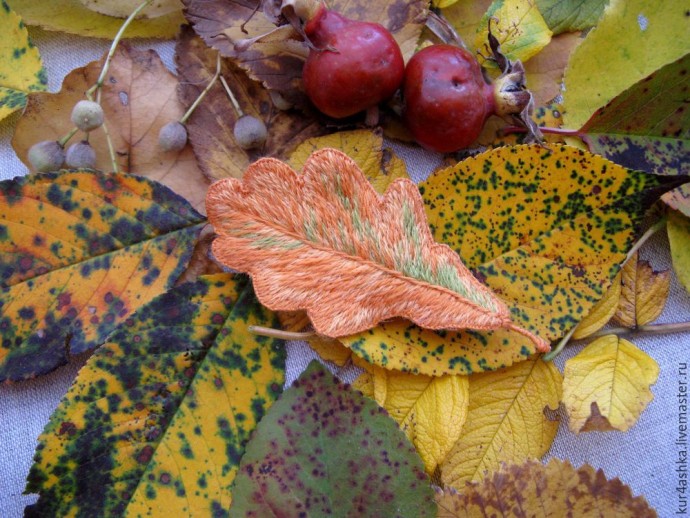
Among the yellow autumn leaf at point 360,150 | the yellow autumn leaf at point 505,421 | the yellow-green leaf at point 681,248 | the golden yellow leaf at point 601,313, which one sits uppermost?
the yellow autumn leaf at point 360,150

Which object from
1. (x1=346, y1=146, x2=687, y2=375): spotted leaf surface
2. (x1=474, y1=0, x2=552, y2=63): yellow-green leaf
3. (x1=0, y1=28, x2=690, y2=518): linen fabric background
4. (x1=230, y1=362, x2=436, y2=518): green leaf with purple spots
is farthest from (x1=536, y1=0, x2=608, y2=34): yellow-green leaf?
(x1=230, y1=362, x2=436, y2=518): green leaf with purple spots

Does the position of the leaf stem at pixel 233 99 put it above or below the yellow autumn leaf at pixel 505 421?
above

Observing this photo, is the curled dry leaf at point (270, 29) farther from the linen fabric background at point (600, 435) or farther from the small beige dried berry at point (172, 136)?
the linen fabric background at point (600, 435)

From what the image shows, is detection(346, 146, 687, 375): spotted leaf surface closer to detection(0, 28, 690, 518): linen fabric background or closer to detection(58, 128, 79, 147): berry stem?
detection(0, 28, 690, 518): linen fabric background

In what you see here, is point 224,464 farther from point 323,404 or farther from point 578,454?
point 578,454

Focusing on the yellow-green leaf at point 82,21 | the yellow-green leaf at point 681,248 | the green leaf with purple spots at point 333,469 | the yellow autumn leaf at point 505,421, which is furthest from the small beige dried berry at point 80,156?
the yellow-green leaf at point 681,248

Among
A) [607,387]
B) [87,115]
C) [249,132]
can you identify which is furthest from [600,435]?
[87,115]
